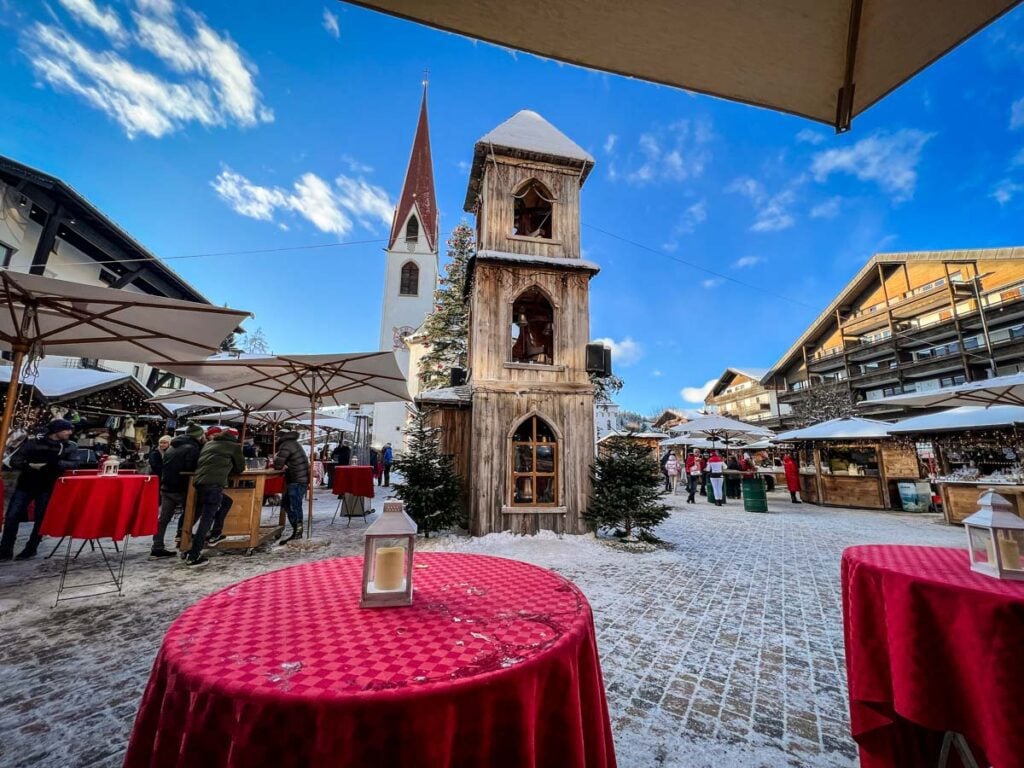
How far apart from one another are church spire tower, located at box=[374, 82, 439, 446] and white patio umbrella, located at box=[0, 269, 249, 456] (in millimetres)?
23995

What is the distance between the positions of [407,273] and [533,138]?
25.0 metres

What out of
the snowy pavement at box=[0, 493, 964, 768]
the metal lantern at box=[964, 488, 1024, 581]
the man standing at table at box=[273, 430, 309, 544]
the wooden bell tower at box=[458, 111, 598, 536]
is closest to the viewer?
the metal lantern at box=[964, 488, 1024, 581]

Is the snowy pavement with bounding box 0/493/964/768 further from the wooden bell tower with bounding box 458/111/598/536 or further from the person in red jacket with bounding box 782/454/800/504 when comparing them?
the person in red jacket with bounding box 782/454/800/504

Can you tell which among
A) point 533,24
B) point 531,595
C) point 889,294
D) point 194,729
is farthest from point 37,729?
point 889,294

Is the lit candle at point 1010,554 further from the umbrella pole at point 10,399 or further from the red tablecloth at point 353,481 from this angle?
the red tablecloth at point 353,481

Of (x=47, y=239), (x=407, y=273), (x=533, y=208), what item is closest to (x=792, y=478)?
(x=533, y=208)

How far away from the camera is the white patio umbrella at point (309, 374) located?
690 cm

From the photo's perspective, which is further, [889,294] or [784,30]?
[889,294]

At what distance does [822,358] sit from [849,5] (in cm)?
3858

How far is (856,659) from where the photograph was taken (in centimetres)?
234

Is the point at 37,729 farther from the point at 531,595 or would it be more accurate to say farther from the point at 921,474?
the point at 921,474

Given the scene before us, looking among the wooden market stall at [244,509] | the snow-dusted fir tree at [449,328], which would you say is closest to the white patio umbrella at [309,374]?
the wooden market stall at [244,509]

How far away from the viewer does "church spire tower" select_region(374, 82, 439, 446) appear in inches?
1215

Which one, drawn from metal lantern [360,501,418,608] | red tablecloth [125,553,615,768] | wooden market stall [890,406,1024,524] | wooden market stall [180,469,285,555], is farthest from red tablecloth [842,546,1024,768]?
wooden market stall [890,406,1024,524]
